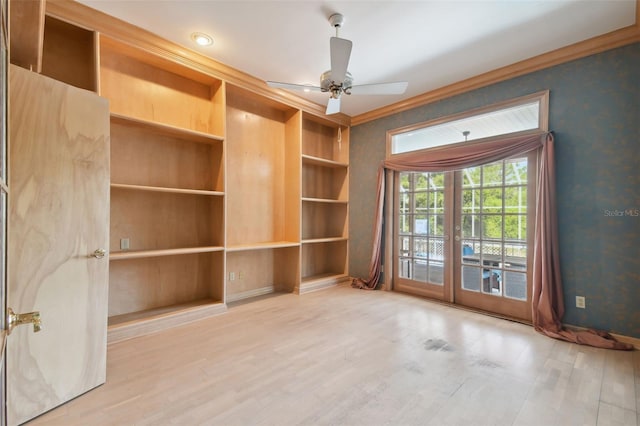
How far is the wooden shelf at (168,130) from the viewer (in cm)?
286

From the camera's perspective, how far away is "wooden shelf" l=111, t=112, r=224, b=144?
286 cm

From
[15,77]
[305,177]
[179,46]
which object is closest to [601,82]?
[305,177]

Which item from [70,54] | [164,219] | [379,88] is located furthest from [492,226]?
[70,54]

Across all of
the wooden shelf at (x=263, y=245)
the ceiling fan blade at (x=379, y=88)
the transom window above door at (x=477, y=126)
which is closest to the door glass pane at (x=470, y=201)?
the transom window above door at (x=477, y=126)

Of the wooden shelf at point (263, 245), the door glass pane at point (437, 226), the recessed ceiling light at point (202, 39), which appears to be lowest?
the wooden shelf at point (263, 245)

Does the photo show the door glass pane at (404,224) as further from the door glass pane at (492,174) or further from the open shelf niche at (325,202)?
the door glass pane at (492,174)

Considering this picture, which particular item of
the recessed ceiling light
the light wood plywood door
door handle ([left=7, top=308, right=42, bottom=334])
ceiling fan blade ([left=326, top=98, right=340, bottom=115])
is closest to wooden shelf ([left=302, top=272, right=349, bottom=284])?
ceiling fan blade ([left=326, top=98, right=340, bottom=115])

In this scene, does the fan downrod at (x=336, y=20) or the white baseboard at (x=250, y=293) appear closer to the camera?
the fan downrod at (x=336, y=20)

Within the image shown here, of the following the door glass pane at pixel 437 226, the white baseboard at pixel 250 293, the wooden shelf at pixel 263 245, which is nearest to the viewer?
the wooden shelf at pixel 263 245

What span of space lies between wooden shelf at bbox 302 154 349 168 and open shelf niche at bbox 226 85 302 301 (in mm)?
247

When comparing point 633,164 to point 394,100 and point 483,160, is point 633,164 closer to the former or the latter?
point 483,160

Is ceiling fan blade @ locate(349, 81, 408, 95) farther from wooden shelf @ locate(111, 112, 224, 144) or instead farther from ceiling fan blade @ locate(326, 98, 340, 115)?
wooden shelf @ locate(111, 112, 224, 144)

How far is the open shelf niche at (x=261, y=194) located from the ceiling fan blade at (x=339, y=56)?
170 cm

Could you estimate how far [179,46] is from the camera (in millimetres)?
3143
